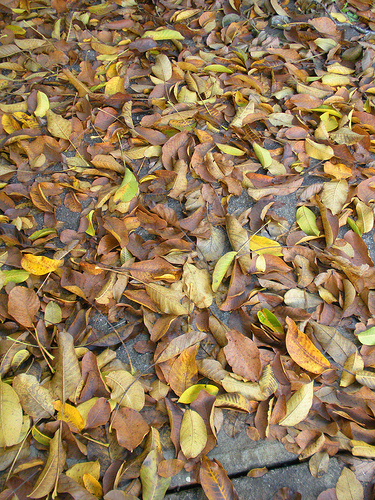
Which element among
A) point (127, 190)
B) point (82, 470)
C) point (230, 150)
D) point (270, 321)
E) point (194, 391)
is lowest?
point (82, 470)

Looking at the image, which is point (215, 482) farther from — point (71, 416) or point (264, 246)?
point (264, 246)

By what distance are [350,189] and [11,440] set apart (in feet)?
4.39

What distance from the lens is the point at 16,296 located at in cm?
103

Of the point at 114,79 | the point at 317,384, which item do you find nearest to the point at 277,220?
the point at 317,384

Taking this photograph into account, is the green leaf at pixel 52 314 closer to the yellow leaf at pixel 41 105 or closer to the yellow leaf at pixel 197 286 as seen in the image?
the yellow leaf at pixel 197 286

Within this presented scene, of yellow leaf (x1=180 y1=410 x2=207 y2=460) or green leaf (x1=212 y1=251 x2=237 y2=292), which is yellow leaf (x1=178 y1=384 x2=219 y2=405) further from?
green leaf (x1=212 y1=251 x2=237 y2=292)

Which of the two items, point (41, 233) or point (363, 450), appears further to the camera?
point (41, 233)

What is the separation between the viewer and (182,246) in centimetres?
113

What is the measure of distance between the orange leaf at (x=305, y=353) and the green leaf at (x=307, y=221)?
1.30 feet

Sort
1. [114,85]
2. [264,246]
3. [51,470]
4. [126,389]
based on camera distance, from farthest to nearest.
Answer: [114,85]
[264,246]
[126,389]
[51,470]

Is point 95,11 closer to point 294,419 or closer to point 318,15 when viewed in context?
point 318,15

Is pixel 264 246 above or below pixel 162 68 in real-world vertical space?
below

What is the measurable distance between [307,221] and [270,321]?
42 centimetres

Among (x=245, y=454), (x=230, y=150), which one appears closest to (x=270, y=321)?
(x=245, y=454)
